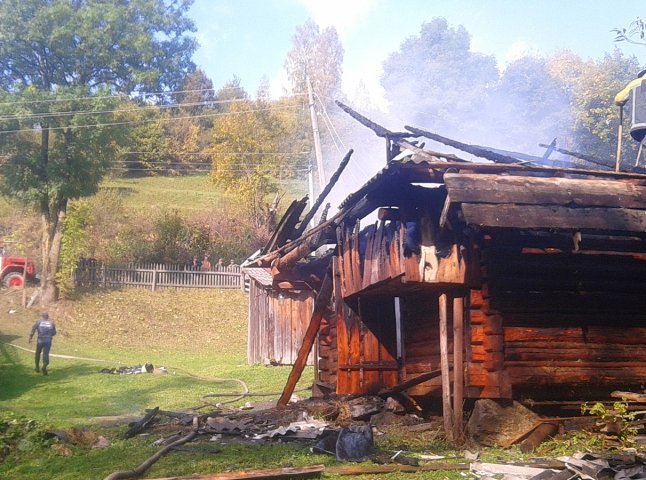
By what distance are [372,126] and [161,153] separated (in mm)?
49141

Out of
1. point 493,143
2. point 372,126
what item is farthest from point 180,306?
point 372,126

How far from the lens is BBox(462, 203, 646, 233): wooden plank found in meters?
7.30

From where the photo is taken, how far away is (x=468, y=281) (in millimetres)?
8281

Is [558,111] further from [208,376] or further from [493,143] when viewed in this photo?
[208,376]

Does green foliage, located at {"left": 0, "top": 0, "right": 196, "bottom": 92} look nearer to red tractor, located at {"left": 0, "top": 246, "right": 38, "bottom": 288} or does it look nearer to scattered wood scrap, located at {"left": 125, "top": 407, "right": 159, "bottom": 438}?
red tractor, located at {"left": 0, "top": 246, "right": 38, "bottom": 288}

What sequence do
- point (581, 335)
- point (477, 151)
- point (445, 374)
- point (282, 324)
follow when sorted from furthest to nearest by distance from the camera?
point (282, 324), point (477, 151), point (581, 335), point (445, 374)

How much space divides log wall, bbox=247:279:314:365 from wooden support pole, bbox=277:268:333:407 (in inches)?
349

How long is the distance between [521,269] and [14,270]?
89.1 feet

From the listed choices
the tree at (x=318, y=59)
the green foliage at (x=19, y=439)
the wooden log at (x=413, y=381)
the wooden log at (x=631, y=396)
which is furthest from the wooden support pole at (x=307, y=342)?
the tree at (x=318, y=59)

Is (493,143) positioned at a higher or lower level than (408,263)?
higher

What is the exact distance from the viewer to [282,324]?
68.4 feet

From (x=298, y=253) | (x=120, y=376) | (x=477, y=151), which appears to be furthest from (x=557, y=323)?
(x=120, y=376)

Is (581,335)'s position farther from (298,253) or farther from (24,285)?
(24,285)

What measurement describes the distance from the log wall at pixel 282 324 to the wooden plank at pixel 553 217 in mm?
13071
